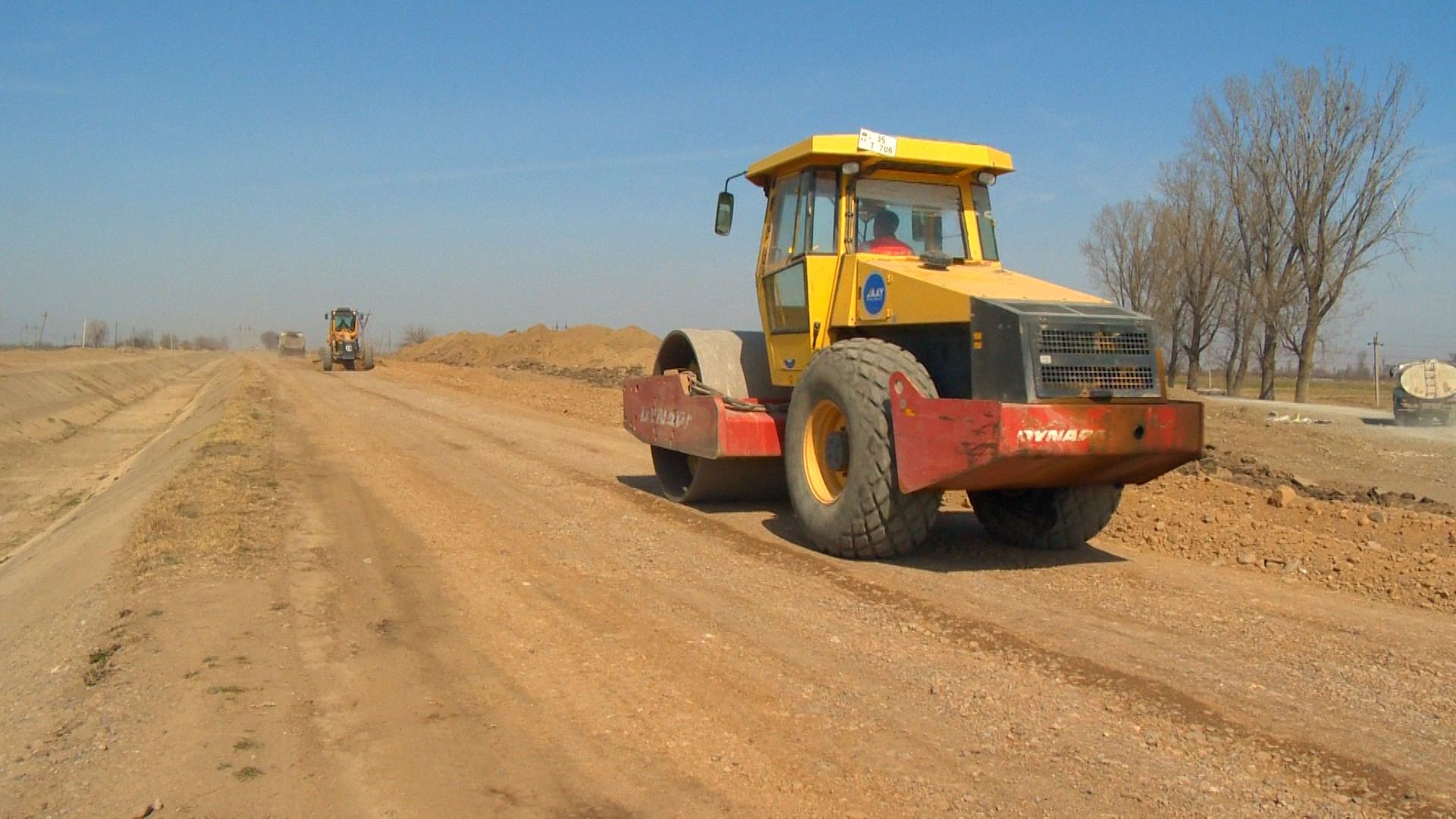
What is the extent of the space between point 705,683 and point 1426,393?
2084cm

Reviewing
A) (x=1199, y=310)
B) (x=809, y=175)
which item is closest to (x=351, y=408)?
(x=809, y=175)

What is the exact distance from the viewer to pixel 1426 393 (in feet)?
68.4

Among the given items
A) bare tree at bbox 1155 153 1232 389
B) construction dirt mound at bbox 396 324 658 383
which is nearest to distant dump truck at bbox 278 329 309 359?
construction dirt mound at bbox 396 324 658 383

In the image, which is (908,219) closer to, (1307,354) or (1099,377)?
(1099,377)

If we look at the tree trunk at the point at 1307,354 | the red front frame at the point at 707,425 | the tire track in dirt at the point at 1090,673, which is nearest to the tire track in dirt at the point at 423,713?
the tire track in dirt at the point at 1090,673

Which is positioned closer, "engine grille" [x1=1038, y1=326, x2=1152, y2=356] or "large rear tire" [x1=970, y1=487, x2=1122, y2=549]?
"engine grille" [x1=1038, y1=326, x2=1152, y2=356]

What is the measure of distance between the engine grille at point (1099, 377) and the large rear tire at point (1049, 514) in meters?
1.04

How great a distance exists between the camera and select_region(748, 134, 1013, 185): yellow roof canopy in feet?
26.4

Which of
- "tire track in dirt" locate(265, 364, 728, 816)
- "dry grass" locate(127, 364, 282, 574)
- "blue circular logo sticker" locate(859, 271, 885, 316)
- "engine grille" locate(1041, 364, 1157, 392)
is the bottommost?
"tire track in dirt" locate(265, 364, 728, 816)

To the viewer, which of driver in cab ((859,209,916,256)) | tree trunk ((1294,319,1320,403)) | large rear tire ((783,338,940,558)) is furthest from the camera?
tree trunk ((1294,319,1320,403))

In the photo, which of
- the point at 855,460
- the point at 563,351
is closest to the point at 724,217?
the point at 855,460

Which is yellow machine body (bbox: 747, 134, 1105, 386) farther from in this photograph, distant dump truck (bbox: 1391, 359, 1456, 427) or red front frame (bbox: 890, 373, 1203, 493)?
distant dump truck (bbox: 1391, 359, 1456, 427)

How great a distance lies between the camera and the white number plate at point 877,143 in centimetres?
800

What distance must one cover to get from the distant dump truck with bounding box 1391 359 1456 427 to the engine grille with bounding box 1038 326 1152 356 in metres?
17.5
